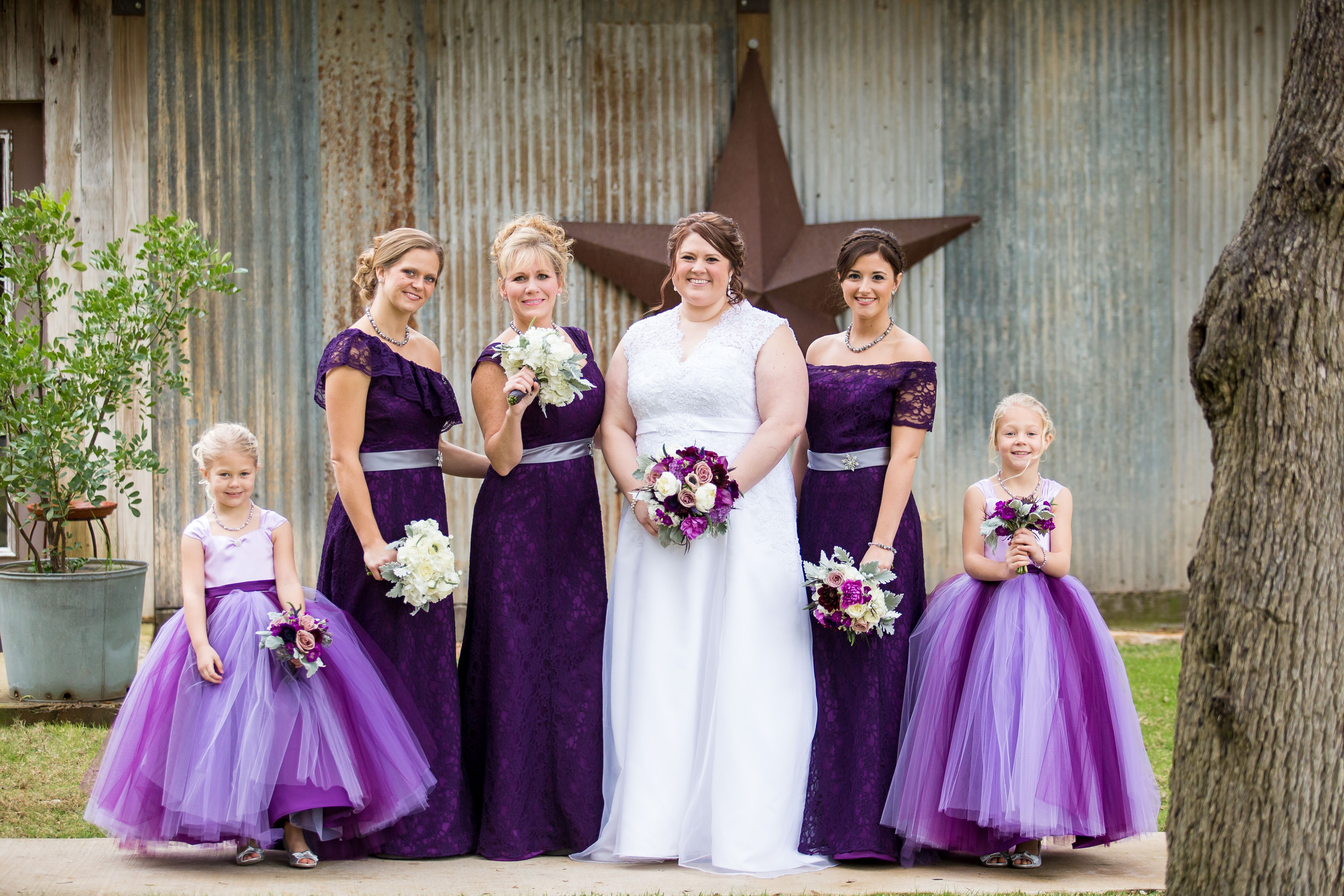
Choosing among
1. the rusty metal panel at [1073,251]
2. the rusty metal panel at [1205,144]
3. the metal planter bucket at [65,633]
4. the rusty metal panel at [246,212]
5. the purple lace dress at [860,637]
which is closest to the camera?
the purple lace dress at [860,637]

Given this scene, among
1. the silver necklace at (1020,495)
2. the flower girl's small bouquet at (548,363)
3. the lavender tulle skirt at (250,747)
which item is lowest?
the lavender tulle skirt at (250,747)

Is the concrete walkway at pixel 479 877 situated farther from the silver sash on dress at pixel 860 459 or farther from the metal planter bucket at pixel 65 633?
the metal planter bucket at pixel 65 633

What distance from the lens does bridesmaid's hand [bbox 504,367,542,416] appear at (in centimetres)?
410

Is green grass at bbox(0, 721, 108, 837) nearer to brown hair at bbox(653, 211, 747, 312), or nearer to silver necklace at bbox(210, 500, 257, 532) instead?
silver necklace at bbox(210, 500, 257, 532)

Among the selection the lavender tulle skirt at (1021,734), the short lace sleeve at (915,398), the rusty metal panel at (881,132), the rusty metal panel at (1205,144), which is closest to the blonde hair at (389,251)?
the short lace sleeve at (915,398)

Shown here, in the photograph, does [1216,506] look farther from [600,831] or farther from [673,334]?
[600,831]

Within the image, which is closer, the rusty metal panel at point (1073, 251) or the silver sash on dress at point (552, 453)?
the silver sash on dress at point (552, 453)

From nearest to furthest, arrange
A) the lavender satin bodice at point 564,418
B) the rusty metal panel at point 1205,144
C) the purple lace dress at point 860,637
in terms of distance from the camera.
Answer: the purple lace dress at point 860,637 < the lavender satin bodice at point 564,418 < the rusty metal panel at point 1205,144

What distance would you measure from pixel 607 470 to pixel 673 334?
3.82 m

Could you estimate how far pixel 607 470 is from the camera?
8258 mm

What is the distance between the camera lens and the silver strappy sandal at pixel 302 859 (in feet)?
13.1

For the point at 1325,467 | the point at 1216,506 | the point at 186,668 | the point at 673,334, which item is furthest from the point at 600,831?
the point at 1325,467

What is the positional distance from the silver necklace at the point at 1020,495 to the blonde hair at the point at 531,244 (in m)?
1.78

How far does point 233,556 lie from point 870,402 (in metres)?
2.30
